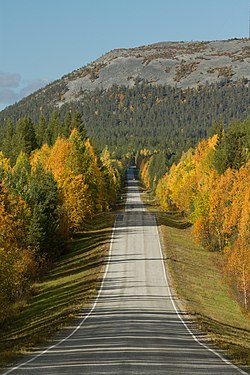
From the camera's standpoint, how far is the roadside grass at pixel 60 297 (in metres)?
26.9

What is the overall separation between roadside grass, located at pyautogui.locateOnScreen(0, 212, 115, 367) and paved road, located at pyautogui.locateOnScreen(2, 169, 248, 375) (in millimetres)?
1071

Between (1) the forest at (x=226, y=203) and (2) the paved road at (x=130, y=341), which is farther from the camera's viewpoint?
(1) the forest at (x=226, y=203)

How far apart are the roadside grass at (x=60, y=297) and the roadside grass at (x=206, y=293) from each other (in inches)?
265

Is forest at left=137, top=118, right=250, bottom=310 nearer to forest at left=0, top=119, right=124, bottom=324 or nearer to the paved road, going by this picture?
the paved road

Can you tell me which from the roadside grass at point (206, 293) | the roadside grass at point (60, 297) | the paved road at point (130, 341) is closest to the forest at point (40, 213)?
the roadside grass at point (60, 297)

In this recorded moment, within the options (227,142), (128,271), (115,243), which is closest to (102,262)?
(128,271)

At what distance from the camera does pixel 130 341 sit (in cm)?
2212

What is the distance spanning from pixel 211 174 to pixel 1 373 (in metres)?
58.2

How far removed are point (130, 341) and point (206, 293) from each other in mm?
24630

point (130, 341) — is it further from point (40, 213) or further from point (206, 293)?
point (40, 213)

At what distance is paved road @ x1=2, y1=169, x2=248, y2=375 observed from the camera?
16266 millimetres

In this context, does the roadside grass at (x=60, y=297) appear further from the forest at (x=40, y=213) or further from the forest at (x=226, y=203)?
the forest at (x=226, y=203)

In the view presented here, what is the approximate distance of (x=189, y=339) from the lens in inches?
938

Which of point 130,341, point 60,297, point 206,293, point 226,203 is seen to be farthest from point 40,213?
point 130,341
